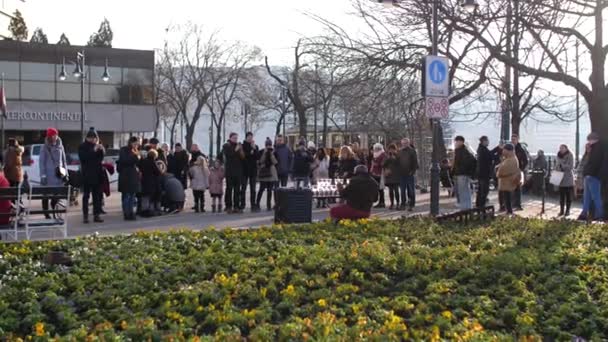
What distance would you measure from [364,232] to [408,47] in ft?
30.9

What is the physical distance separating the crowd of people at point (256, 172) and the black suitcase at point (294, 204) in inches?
58.8

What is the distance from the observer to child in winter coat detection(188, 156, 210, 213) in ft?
62.8

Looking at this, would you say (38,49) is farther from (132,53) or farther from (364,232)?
(364,232)

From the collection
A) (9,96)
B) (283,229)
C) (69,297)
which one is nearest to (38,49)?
(9,96)

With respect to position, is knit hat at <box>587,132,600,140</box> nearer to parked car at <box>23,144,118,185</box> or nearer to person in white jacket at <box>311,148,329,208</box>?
person in white jacket at <box>311,148,329,208</box>

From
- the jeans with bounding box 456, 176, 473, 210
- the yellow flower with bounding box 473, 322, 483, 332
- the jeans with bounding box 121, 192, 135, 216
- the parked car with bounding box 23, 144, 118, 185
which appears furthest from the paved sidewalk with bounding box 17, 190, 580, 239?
the yellow flower with bounding box 473, 322, 483, 332

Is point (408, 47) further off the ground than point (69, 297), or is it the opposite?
point (408, 47)

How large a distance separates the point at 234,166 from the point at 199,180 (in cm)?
144

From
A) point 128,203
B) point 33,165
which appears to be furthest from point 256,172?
point 33,165

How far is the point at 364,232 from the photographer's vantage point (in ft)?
38.3

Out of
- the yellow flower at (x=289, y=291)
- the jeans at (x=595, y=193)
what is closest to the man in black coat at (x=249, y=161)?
the jeans at (x=595, y=193)

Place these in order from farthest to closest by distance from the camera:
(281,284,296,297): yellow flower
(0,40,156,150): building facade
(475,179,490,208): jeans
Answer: (0,40,156,150): building facade < (475,179,490,208): jeans < (281,284,296,297): yellow flower

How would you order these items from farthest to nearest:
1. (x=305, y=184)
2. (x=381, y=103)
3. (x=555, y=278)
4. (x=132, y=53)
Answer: (x=132, y=53)
(x=381, y=103)
(x=305, y=184)
(x=555, y=278)

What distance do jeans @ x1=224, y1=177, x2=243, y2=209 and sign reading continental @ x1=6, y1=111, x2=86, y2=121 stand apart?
39.4 metres
